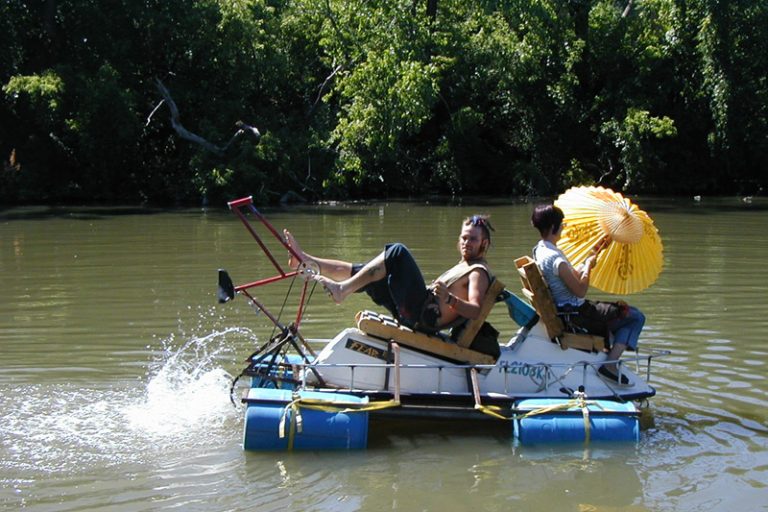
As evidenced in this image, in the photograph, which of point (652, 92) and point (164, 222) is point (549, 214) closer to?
point (164, 222)

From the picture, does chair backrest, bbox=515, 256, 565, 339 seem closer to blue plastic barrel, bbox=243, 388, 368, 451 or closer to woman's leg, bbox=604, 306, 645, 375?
woman's leg, bbox=604, 306, 645, 375

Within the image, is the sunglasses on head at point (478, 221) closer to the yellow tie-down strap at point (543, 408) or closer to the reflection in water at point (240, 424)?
the yellow tie-down strap at point (543, 408)

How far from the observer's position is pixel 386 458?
21.5 feet

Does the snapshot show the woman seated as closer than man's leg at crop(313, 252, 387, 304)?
No

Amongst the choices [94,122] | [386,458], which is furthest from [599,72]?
[386,458]

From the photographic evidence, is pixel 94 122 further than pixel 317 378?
Yes

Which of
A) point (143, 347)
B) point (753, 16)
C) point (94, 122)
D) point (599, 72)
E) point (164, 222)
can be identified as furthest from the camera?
point (599, 72)

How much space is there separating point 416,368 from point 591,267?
56.9 inches

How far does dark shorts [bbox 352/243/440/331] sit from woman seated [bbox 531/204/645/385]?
0.86 meters

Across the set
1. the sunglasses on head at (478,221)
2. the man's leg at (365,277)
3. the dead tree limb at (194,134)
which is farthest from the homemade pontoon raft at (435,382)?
the dead tree limb at (194,134)

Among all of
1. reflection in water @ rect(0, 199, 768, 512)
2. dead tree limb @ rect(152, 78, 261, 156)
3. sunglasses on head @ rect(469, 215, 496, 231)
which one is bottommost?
reflection in water @ rect(0, 199, 768, 512)

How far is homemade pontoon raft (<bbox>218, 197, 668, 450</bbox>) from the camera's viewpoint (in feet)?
21.5

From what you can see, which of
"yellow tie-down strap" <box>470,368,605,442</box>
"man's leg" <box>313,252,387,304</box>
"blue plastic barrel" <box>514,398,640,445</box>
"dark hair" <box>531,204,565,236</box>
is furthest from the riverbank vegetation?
"blue plastic barrel" <box>514,398,640,445</box>

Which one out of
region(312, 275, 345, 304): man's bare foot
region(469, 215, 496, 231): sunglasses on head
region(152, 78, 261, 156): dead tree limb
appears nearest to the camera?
region(312, 275, 345, 304): man's bare foot
